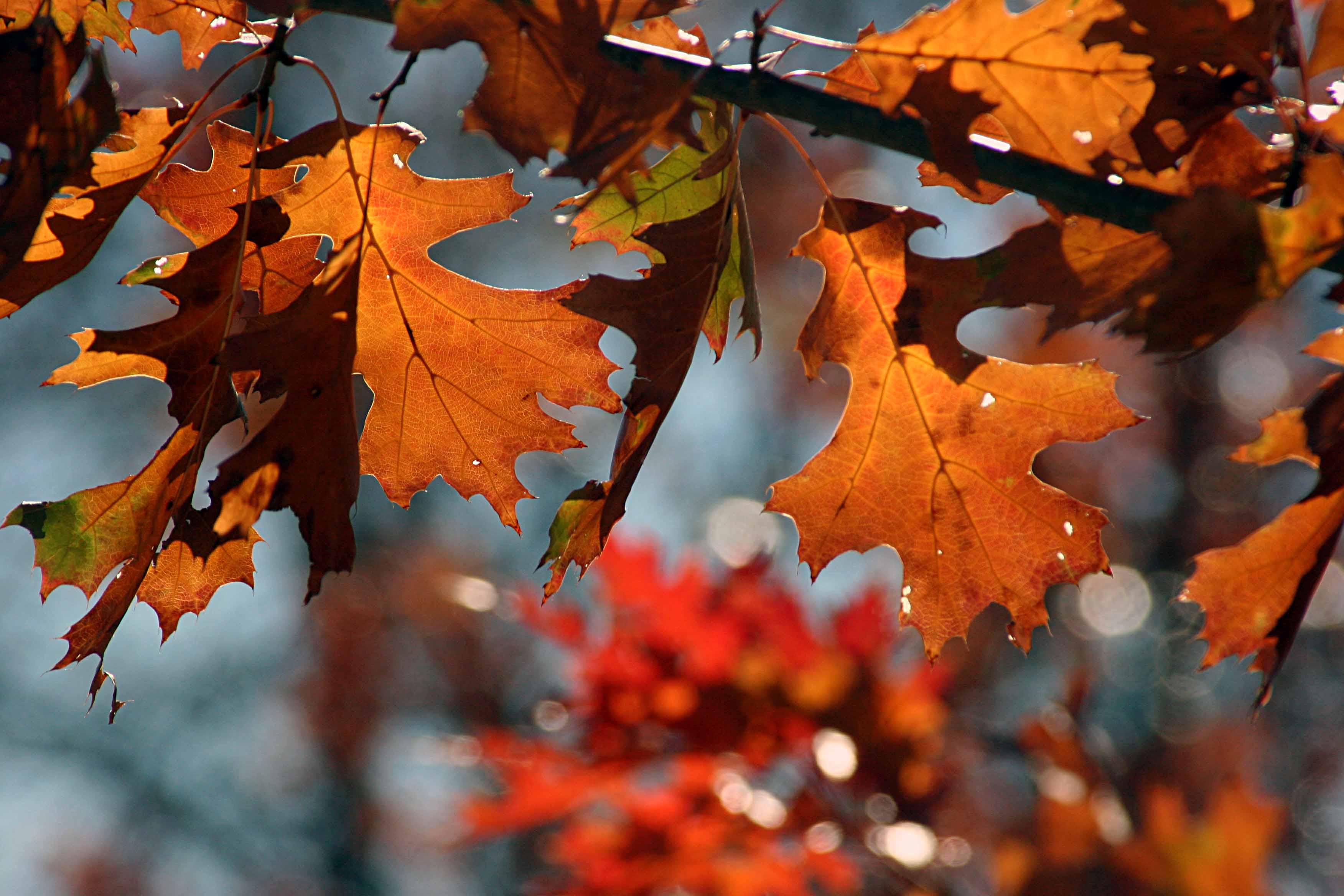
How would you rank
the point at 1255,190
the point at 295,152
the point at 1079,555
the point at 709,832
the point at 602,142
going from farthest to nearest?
the point at 709,832
the point at 1079,555
the point at 295,152
the point at 1255,190
the point at 602,142

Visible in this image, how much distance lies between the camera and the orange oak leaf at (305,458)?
2.97ft

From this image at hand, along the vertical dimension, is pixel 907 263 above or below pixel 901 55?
below

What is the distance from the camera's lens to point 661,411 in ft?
2.96

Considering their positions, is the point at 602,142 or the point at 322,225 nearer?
the point at 602,142

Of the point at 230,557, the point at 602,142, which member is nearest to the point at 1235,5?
the point at 602,142

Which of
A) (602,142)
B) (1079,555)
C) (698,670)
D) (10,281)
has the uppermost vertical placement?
(602,142)

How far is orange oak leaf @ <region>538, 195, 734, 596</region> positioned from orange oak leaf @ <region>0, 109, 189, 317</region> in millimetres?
450

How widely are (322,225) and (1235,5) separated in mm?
885

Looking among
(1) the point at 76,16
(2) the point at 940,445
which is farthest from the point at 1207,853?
(1) the point at 76,16

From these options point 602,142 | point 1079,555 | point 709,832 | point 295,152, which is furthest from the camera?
point 709,832

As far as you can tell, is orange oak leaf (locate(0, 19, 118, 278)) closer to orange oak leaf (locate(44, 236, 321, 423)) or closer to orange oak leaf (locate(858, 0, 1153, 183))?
orange oak leaf (locate(44, 236, 321, 423))

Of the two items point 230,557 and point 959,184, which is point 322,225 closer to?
point 230,557

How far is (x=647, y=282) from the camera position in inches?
36.1

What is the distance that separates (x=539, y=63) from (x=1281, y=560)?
90 cm
